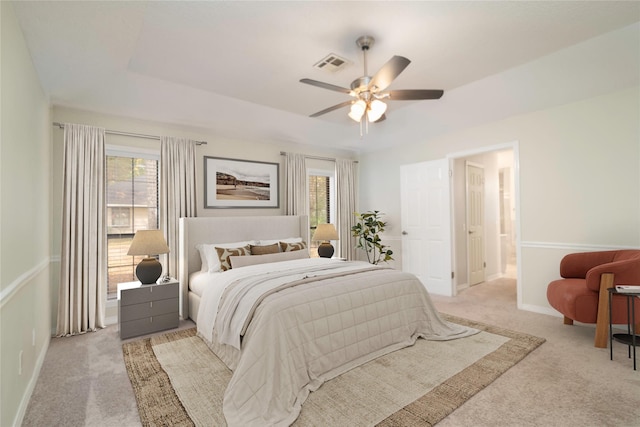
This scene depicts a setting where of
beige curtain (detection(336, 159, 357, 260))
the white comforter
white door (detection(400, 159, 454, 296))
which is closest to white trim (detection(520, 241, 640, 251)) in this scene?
white door (detection(400, 159, 454, 296))

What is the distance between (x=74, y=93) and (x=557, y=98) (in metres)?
5.70

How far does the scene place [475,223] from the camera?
233 inches

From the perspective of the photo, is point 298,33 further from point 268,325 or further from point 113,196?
point 113,196

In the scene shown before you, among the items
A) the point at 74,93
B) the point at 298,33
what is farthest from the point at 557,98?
the point at 74,93

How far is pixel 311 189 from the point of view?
6.11 metres

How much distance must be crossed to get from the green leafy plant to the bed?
221 cm

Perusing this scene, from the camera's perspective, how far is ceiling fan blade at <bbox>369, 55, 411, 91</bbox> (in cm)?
222

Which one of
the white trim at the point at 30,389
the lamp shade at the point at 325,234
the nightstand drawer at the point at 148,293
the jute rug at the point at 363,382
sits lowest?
the jute rug at the point at 363,382

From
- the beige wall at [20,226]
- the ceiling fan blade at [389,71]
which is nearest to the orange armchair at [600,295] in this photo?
the ceiling fan blade at [389,71]

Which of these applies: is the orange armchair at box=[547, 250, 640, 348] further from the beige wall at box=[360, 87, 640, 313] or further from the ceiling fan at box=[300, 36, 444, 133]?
the ceiling fan at box=[300, 36, 444, 133]

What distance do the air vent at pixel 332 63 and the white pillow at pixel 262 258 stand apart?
93.1 inches

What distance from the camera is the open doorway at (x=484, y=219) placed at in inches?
212

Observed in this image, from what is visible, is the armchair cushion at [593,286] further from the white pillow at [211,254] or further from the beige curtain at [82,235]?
the beige curtain at [82,235]

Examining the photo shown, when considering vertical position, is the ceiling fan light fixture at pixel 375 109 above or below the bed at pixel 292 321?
above
